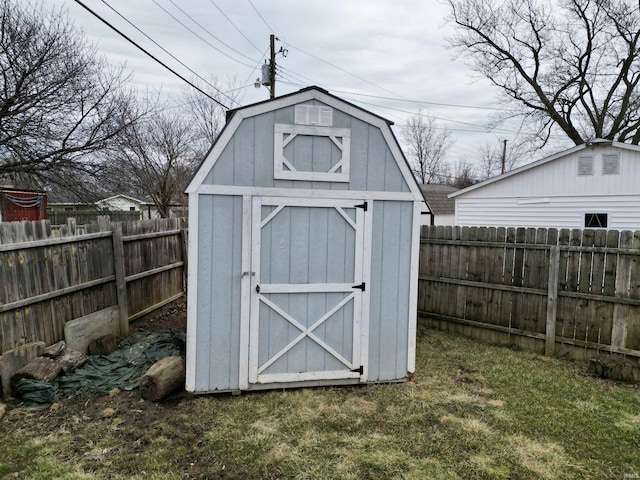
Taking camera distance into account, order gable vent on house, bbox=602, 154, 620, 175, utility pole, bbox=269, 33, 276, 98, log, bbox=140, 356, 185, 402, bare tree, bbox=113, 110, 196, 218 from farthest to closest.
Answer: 1. bare tree, bbox=113, 110, 196, 218
2. utility pole, bbox=269, 33, 276, 98
3. gable vent on house, bbox=602, 154, 620, 175
4. log, bbox=140, 356, 185, 402

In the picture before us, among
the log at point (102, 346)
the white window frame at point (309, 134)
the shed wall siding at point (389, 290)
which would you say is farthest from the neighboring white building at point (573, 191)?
the log at point (102, 346)

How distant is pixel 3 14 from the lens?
8328 millimetres

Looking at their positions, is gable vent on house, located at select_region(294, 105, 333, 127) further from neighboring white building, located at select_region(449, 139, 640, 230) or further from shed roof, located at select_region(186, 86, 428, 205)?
neighboring white building, located at select_region(449, 139, 640, 230)

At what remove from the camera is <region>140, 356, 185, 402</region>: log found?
3.99m

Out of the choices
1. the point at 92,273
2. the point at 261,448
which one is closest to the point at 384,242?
the point at 261,448

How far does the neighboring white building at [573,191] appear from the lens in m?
10.6

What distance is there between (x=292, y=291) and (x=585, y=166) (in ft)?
34.3

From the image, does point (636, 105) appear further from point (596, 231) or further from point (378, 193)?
point (378, 193)

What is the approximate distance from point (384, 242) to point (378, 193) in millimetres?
541

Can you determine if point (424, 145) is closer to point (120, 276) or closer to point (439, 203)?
point (439, 203)

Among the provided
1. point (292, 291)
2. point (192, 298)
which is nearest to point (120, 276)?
point (192, 298)

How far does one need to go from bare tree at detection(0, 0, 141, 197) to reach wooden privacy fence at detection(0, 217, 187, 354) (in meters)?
4.08

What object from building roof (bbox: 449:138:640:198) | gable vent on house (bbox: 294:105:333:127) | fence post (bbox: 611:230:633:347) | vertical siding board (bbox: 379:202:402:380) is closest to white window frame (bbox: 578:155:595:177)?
building roof (bbox: 449:138:640:198)

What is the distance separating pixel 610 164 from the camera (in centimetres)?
1078
